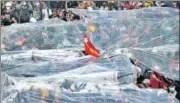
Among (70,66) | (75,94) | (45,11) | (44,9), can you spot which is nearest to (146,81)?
(70,66)

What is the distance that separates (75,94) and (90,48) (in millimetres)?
2897

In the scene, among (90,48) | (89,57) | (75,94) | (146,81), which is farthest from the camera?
(90,48)

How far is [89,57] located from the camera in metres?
8.06

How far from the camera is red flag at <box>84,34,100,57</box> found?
8328 millimetres

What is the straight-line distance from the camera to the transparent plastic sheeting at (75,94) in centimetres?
570

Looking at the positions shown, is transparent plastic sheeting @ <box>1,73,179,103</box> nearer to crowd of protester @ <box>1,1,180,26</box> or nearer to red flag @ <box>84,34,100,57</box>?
red flag @ <box>84,34,100,57</box>

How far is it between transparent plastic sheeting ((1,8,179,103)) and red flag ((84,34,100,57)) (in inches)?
4.6

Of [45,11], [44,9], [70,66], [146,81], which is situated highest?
[44,9]

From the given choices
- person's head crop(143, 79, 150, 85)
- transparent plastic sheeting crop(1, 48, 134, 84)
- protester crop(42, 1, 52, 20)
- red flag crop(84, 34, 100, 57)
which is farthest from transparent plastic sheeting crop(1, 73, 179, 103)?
protester crop(42, 1, 52, 20)

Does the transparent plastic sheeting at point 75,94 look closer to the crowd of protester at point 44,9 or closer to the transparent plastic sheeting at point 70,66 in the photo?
the transparent plastic sheeting at point 70,66

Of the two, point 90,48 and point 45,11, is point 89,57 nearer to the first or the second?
point 90,48

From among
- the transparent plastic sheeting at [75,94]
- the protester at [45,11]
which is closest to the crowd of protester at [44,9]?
the protester at [45,11]

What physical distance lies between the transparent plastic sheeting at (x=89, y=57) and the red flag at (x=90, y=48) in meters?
0.12

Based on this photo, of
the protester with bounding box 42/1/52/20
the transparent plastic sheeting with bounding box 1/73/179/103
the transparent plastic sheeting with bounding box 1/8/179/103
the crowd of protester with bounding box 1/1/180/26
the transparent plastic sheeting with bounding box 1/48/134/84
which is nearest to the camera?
the transparent plastic sheeting with bounding box 1/73/179/103
